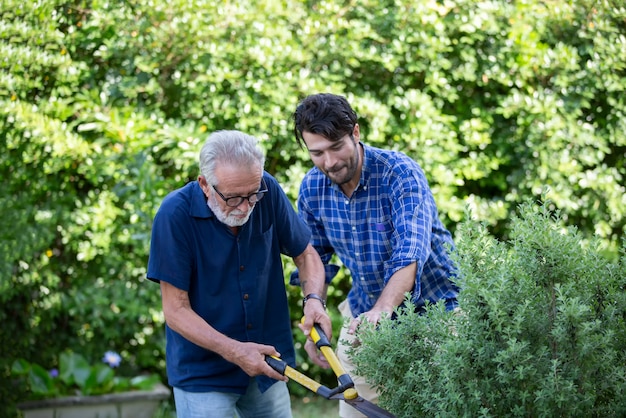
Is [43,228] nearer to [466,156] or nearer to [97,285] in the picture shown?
[97,285]

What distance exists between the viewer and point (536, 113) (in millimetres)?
5203

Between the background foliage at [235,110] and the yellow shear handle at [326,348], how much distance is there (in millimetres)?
2137

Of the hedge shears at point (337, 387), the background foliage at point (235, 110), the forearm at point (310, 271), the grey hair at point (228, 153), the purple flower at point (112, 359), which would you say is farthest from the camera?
the purple flower at point (112, 359)

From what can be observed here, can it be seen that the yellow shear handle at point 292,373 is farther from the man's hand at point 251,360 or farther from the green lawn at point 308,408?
the green lawn at point 308,408

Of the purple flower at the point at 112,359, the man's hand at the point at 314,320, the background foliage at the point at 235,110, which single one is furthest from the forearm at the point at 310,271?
the purple flower at the point at 112,359

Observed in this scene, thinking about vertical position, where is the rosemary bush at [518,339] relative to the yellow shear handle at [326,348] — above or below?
above

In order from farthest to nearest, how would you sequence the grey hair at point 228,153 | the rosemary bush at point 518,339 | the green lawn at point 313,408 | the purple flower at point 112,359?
the green lawn at point 313,408
the purple flower at point 112,359
the grey hair at point 228,153
the rosemary bush at point 518,339

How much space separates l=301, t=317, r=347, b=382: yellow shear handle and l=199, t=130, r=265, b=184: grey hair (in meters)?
0.64

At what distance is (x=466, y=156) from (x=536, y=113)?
0.58m

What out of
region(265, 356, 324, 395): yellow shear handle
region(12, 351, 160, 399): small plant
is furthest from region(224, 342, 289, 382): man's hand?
region(12, 351, 160, 399): small plant

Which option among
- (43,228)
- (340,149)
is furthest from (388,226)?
(43,228)

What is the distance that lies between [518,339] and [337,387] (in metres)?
0.62

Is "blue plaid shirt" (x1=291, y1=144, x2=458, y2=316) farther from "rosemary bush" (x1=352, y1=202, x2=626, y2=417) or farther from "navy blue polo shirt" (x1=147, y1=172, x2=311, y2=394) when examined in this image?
"rosemary bush" (x1=352, y1=202, x2=626, y2=417)

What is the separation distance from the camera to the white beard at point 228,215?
2.80m
